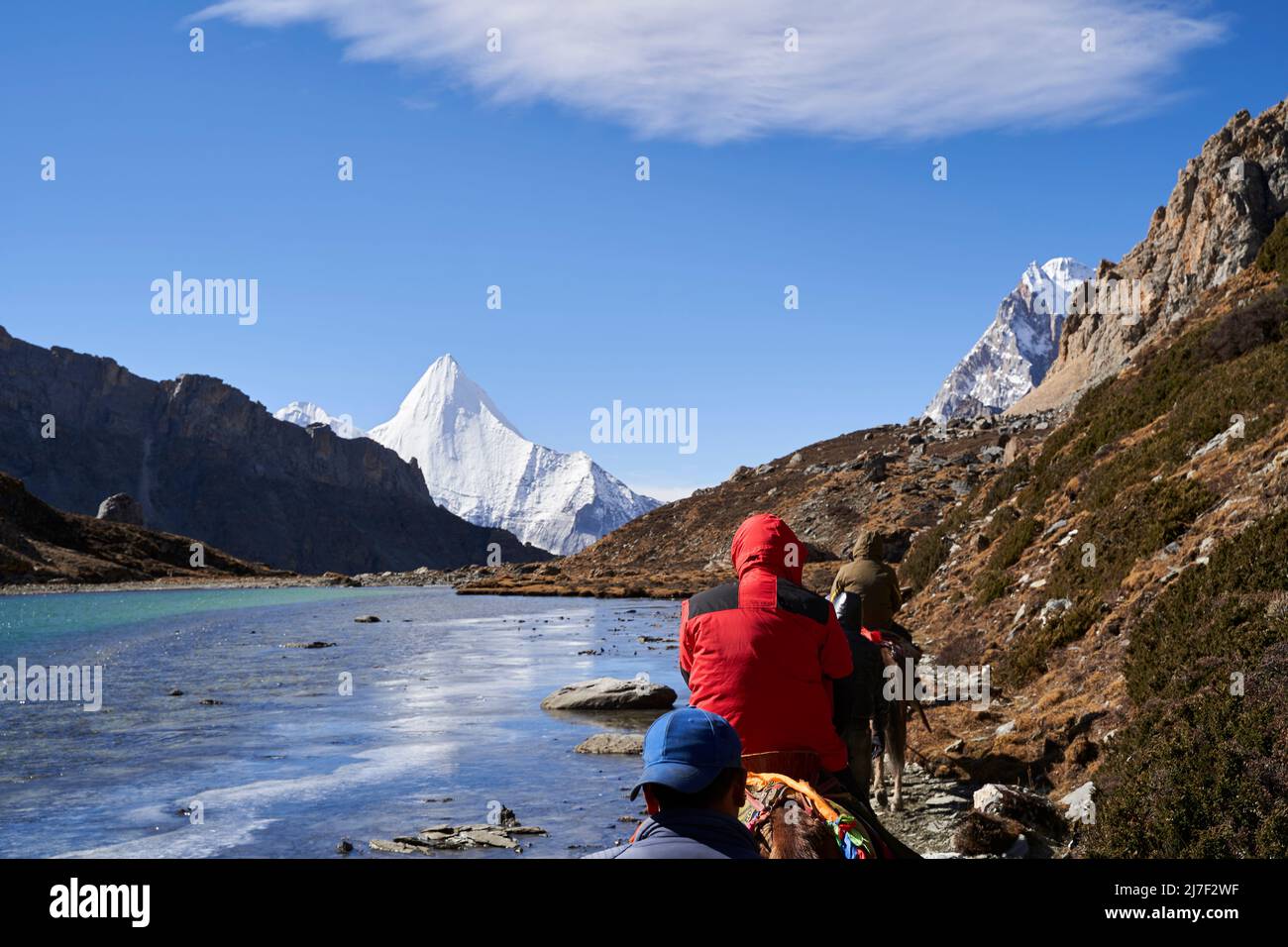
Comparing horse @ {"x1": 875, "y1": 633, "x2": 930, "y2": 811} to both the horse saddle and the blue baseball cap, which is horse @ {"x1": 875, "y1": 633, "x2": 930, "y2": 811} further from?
the blue baseball cap

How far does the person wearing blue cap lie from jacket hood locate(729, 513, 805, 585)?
2.13m

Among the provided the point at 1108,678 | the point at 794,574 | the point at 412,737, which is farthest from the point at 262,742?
the point at 794,574

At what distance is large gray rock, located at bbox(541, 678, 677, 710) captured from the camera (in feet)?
71.5

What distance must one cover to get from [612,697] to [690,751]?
17845 mm

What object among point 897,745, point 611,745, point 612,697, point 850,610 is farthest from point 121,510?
point 850,610

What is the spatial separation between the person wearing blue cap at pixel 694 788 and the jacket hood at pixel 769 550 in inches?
84.0

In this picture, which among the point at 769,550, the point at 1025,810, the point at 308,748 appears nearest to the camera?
the point at 769,550

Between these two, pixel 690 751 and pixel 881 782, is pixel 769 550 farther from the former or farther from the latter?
pixel 881 782

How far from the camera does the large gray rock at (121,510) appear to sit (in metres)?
165

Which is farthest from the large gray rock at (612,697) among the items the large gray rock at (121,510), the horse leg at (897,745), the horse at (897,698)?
the large gray rock at (121,510)

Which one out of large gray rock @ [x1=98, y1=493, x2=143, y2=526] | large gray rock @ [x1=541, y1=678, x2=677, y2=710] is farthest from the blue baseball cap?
large gray rock @ [x1=98, y1=493, x2=143, y2=526]

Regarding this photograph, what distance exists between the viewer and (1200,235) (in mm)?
51250
